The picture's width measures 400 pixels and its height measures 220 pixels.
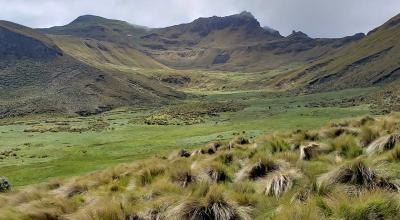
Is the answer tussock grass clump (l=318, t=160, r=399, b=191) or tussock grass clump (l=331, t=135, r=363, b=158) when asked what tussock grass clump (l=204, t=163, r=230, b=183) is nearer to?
tussock grass clump (l=331, t=135, r=363, b=158)

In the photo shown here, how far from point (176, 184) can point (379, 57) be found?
169978 mm

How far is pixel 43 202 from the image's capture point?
11.3 m

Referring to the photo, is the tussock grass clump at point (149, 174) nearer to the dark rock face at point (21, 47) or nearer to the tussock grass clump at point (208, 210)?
the tussock grass clump at point (208, 210)

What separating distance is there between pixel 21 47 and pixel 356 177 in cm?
18567

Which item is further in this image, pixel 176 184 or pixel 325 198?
pixel 176 184

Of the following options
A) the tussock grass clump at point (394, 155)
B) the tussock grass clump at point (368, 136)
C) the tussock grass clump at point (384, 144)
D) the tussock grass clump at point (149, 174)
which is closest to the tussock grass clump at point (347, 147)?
the tussock grass clump at point (368, 136)

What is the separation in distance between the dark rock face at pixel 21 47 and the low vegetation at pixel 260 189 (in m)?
172

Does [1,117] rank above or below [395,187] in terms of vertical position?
below

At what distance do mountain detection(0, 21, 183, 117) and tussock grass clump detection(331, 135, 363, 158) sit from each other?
4744 inches

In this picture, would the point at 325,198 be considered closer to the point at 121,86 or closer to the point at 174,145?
the point at 174,145

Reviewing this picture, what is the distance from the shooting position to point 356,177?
10.2 meters

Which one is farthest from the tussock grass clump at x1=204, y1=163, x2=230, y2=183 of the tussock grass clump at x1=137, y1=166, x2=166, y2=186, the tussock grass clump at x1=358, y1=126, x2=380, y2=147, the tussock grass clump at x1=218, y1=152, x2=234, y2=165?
the tussock grass clump at x1=358, y1=126, x2=380, y2=147

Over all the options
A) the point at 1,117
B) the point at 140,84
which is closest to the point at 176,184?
the point at 1,117

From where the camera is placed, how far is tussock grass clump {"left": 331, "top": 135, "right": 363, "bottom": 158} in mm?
14281
